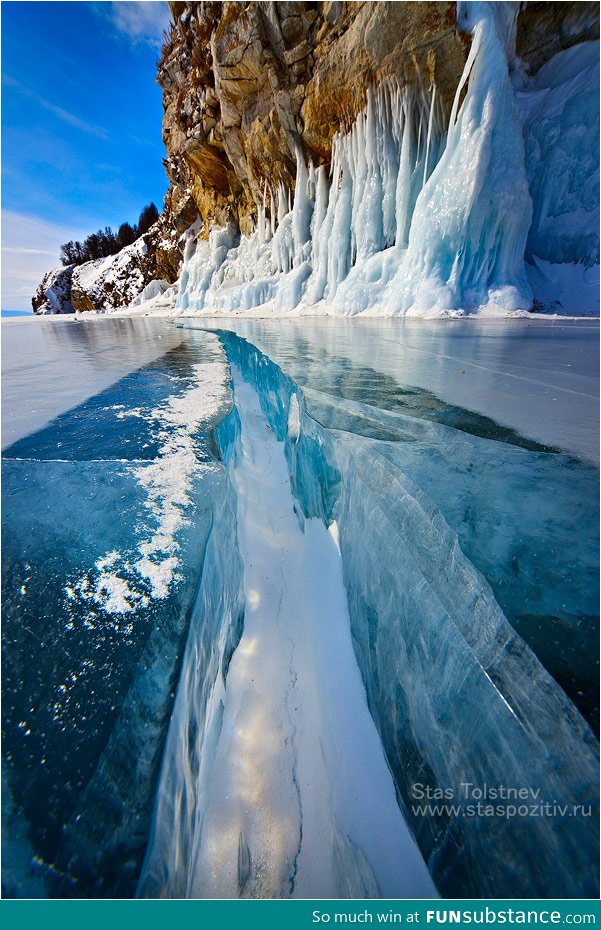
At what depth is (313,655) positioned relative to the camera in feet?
5.43

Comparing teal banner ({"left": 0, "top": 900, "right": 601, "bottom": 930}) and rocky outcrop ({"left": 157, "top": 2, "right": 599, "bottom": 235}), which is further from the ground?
rocky outcrop ({"left": 157, "top": 2, "right": 599, "bottom": 235})

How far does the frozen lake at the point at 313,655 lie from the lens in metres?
0.62

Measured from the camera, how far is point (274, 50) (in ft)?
41.2

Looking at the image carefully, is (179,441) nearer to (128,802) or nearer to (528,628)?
(128,802)

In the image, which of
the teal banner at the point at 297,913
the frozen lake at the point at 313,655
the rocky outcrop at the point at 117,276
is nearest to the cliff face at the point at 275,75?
→ the rocky outcrop at the point at 117,276

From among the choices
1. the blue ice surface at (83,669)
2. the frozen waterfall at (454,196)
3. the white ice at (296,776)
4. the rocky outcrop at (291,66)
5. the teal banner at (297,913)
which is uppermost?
the rocky outcrop at (291,66)

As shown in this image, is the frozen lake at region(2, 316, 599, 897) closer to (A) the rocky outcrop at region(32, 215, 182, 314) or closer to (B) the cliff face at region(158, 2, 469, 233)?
(B) the cliff face at region(158, 2, 469, 233)

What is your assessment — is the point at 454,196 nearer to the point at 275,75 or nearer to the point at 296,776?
the point at 275,75

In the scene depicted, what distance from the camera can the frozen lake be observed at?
2.02ft

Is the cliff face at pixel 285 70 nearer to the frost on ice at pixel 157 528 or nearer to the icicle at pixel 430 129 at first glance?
the icicle at pixel 430 129

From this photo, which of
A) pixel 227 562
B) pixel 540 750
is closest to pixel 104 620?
pixel 227 562

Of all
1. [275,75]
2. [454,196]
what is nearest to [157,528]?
[454,196]

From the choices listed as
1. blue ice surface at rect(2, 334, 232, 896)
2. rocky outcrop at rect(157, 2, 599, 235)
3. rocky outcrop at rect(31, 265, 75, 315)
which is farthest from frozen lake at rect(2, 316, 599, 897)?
rocky outcrop at rect(31, 265, 75, 315)

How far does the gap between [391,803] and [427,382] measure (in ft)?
7.47
